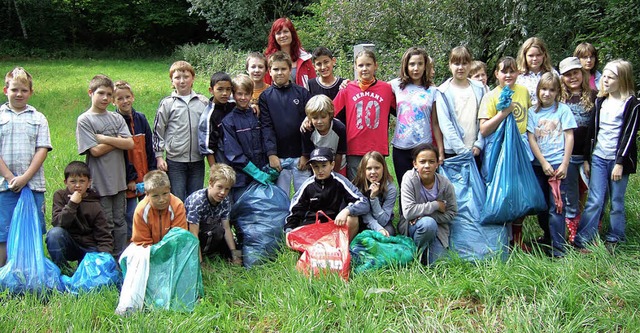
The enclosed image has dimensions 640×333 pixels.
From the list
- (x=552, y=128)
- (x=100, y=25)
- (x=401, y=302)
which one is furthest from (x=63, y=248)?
(x=100, y=25)

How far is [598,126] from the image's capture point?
443cm

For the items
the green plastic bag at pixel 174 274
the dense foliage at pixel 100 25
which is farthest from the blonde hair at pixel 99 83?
the dense foliage at pixel 100 25

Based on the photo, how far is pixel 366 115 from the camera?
4.62 m

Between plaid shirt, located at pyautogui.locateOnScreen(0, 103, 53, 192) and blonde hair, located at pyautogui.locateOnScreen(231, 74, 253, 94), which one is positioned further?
blonde hair, located at pyautogui.locateOnScreen(231, 74, 253, 94)

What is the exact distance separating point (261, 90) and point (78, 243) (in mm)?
2007

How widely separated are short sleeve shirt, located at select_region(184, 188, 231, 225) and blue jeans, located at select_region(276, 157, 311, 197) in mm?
550

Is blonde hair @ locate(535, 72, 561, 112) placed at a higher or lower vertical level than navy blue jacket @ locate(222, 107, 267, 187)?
higher

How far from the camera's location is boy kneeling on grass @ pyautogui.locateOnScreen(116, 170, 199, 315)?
3.56 m

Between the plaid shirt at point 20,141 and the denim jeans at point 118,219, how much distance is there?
53cm

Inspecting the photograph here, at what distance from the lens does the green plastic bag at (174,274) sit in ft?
11.7

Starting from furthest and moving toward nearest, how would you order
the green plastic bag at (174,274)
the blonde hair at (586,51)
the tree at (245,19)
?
the tree at (245,19)
the blonde hair at (586,51)
the green plastic bag at (174,274)

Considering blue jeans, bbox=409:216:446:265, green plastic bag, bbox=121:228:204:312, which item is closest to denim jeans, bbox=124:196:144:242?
green plastic bag, bbox=121:228:204:312

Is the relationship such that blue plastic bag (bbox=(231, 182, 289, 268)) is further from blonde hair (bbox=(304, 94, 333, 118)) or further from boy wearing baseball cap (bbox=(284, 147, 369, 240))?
blonde hair (bbox=(304, 94, 333, 118))

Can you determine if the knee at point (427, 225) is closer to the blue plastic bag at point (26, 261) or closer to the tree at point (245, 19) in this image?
the blue plastic bag at point (26, 261)
